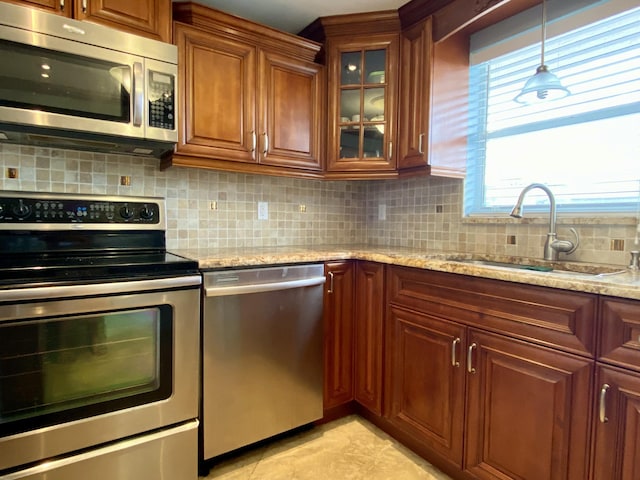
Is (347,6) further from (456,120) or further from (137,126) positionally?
(137,126)

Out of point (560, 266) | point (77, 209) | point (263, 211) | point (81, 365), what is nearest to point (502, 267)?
point (560, 266)

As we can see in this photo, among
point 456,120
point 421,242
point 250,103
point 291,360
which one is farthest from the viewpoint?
point 421,242

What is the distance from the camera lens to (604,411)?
111cm

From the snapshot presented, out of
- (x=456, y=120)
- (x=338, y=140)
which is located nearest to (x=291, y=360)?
(x=338, y=140)

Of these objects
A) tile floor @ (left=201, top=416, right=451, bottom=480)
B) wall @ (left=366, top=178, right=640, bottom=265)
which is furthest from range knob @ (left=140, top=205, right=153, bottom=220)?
wall @ (left=366, top=178, right=640, bottom=265)

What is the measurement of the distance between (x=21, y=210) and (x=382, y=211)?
2098mm

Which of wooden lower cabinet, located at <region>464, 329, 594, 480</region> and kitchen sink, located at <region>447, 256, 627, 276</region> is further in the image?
kitchen sink, located at <region>447, 256, 627, 276</region>

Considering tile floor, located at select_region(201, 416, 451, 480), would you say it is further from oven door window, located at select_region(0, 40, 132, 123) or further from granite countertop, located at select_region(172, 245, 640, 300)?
oven door window, located at select_region(0, 40, 132, 123)

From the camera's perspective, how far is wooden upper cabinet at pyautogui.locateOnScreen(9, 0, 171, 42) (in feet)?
4.82

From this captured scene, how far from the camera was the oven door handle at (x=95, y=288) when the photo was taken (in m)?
1.20

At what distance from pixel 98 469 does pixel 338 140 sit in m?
1.97

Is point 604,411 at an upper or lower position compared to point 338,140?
lower

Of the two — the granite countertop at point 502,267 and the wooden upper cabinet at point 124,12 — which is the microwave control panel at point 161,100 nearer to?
the wooden upper cabinet at point 124,12

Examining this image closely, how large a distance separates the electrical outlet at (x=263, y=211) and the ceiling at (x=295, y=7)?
43.4 inches
